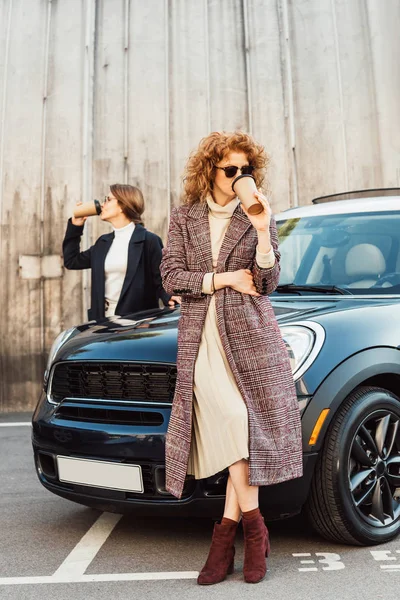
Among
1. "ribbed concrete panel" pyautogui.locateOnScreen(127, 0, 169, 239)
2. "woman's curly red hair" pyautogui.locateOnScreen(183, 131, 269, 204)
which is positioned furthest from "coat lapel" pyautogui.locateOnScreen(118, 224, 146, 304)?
"ribbed concrete panel" pyautogui.locateOnScreen(127, 0, 169, 239)

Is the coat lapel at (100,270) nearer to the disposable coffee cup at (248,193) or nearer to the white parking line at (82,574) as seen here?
the white parking line at (82,574)

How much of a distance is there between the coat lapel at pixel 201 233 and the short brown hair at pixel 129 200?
2274 millimetres

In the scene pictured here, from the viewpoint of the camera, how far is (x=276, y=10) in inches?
413

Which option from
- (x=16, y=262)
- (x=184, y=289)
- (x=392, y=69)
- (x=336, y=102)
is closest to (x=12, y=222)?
(x=16, y=262)

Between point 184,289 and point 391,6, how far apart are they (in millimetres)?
7895

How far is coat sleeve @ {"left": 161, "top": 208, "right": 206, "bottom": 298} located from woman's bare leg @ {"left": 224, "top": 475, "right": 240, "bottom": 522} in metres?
0.77

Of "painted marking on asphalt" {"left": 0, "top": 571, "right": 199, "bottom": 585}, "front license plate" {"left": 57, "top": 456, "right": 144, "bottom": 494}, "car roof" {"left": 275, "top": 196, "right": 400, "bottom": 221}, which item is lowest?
"painted marking on asphalt" {"left": 0, "top": 571, "right": 199, "bottom": 585}

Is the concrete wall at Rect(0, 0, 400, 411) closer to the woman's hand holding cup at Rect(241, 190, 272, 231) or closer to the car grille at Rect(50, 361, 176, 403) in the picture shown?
the car grille at Rect(50, 361, 176, 403)

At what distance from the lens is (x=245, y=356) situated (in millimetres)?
3492

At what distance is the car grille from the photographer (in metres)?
3.73

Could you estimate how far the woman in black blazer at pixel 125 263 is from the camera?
574cm

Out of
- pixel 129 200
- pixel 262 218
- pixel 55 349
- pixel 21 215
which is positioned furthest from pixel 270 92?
pixel 262 218

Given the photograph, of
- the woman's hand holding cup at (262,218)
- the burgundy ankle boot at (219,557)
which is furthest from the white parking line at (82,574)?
the woman's hand holding cup at (262,218)

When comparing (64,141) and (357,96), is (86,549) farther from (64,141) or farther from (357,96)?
(357,96)
